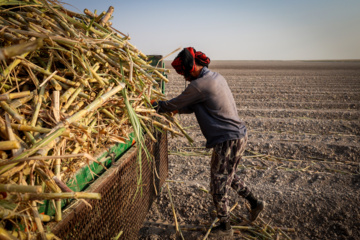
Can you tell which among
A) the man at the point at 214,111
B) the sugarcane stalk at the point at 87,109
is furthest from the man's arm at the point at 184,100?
the sugarcane stalk at the point at 87,109

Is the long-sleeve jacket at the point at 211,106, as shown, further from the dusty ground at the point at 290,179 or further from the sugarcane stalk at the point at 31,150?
the sugarcane stalk at the point at 31,150

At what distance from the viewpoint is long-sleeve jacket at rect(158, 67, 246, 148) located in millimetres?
2496

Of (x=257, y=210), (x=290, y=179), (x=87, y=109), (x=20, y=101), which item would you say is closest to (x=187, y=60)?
(x=87, y=109)

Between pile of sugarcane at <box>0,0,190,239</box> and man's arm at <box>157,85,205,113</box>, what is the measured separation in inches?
9.5

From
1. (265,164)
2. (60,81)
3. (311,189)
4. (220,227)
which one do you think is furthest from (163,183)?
(60,81)

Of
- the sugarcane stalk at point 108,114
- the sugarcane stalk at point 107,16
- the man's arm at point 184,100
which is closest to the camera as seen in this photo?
the sugarcane stalk at point 108,114

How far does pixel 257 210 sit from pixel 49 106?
8.45 ft

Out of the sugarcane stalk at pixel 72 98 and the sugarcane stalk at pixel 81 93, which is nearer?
the sugarcane stalk at pixel 72 98

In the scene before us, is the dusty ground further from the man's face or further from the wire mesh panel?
the man's face

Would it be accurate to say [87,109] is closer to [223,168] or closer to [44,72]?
[44,72]

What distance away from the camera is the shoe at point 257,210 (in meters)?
2.92

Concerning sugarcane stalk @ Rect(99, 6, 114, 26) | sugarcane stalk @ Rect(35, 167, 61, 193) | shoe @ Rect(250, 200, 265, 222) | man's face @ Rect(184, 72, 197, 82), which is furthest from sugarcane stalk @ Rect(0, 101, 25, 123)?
shoe @ Rect(250, 200, 265, 222)

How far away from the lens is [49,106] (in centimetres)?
154

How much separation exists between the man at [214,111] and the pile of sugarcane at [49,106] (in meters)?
0.48
